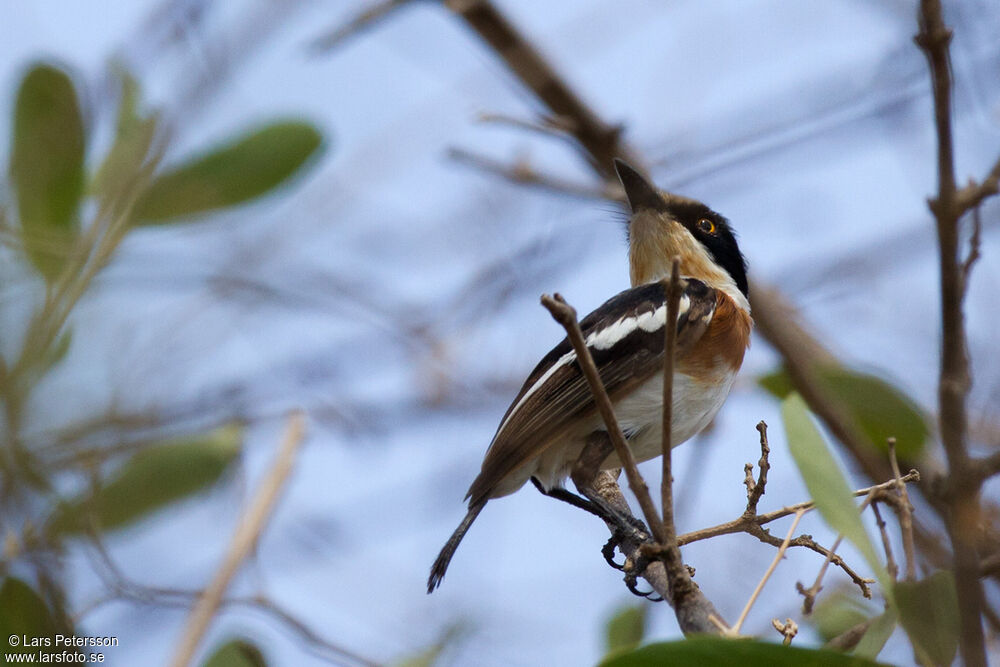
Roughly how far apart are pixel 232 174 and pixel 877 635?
2.37m

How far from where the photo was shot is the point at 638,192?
3.98 metres

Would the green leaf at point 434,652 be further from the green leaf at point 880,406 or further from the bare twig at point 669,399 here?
the green leaf at point 880,406

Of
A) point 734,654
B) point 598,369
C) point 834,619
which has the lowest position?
point 734,654

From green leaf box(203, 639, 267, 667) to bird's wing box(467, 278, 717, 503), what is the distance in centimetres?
89

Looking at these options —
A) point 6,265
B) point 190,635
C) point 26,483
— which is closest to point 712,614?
point 190,635

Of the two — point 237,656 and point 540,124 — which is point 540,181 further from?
point 237,656

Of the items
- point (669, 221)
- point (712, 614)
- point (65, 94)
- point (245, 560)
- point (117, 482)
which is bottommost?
point (712, 614)

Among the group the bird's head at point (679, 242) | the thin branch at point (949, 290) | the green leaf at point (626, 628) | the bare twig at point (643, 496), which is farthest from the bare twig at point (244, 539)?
the bird's head at point (679, 242)

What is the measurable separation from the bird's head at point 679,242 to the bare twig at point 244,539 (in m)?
1.68

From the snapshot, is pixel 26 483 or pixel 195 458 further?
pixel 195 458

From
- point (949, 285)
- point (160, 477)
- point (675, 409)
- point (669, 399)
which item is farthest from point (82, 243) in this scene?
point (949, 285)

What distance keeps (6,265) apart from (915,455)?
3.33m

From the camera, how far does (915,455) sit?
3895mm

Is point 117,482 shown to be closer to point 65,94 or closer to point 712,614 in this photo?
point 65,94
